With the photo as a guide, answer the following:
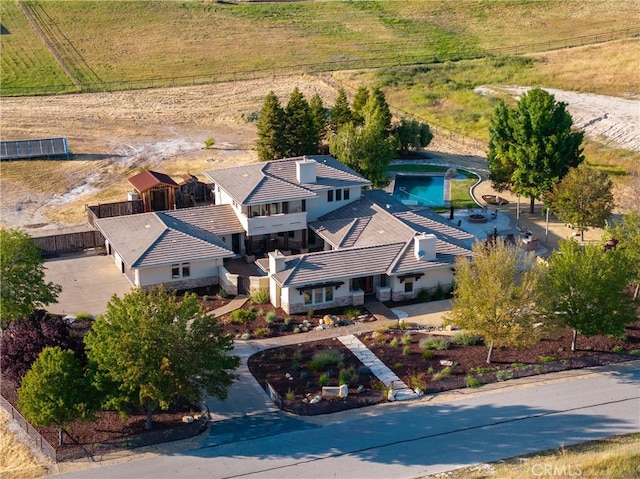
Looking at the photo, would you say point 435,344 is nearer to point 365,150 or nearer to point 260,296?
point 260,296

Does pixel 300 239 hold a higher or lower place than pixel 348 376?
higher

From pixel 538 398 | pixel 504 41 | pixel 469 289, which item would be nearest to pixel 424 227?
pixel 469 289

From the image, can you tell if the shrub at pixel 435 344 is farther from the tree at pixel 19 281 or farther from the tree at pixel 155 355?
the tree at pixel 19 281

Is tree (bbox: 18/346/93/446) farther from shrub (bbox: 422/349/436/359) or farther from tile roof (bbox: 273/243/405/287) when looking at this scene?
shrub (bbox: 422/349/436/359)

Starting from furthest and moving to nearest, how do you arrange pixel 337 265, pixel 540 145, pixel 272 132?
pixel 272 132 < pixel 540 145 < pixel 337 265

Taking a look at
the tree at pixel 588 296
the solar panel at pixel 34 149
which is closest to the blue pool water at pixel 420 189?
the tree at pixel 588 296

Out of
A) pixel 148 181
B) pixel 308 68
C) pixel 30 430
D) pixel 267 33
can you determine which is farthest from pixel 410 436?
pixel 267 33
